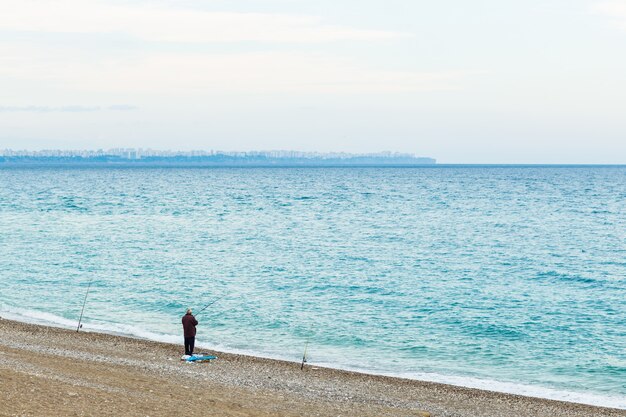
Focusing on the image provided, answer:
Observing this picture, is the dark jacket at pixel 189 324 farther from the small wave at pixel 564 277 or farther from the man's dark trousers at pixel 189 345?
the small wave at pixel 564 277

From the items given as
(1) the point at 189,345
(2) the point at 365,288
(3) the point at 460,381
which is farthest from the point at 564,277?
(1) the point at 189,345

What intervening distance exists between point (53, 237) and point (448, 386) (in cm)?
4796

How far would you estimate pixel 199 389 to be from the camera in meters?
19.0

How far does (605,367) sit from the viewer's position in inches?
956

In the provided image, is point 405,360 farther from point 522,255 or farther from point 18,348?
point 522,255

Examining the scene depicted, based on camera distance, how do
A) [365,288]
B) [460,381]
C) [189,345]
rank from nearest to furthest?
[460,381] < [189,345] < [365,288]

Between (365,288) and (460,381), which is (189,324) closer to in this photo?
(460,381)

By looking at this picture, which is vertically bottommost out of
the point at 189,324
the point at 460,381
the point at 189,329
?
the point at 460,381

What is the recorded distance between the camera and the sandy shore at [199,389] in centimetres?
1583

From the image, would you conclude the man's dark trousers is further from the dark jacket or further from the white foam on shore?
the white foam on shore

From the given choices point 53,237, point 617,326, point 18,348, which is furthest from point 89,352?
point 53,237

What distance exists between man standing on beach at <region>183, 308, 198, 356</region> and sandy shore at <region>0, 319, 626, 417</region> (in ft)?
1.79

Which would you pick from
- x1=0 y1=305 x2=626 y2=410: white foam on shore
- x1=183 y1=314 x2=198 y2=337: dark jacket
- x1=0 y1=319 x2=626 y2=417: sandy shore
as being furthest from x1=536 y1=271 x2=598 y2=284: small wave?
x1=183 y1=314 x2=198 y2=337: dark jacket

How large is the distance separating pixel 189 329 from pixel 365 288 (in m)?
16.3
